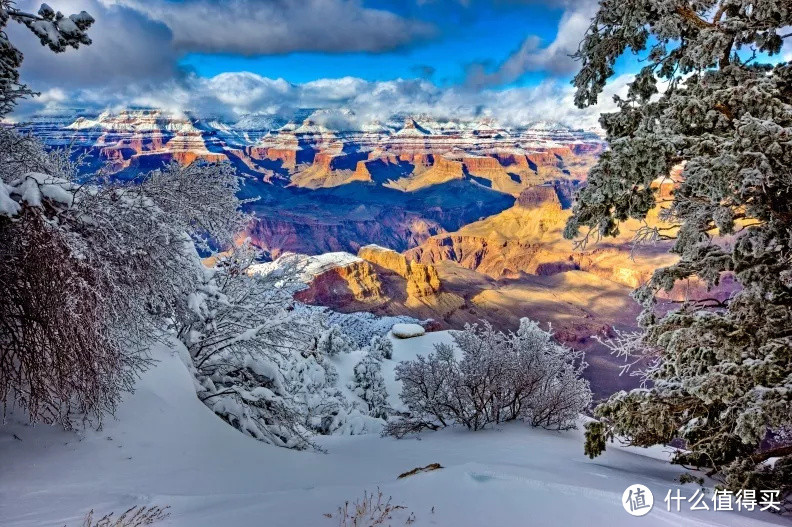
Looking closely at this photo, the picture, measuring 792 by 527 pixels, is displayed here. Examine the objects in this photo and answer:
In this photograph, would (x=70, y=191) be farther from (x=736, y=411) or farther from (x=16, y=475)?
(x=736, y=411)

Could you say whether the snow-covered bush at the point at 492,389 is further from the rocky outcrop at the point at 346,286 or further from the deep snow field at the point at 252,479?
the rocky outcrop at the point at 346,286

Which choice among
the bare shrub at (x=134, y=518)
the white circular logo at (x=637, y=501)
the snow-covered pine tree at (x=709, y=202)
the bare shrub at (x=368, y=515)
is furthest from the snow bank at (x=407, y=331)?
the bare shrub at (x=134, y=518)

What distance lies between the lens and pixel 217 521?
4.28 meters

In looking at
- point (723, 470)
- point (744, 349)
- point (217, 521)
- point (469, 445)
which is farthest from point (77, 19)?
point (469, 445)

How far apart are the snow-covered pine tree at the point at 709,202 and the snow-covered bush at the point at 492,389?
5731 millimetres

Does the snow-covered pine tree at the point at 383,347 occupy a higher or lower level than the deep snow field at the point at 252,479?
lower

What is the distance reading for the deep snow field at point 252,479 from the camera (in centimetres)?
432

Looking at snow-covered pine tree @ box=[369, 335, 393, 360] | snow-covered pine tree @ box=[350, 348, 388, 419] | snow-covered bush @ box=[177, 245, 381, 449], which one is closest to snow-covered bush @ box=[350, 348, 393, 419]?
snow-covered pine tree @ box=[350, 348, 388, 419]

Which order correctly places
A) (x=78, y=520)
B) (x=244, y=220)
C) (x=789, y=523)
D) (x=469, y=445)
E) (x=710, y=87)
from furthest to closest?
(x=469, y=445)
(x=244, y=220)
(x=789, y=523)
(x=710, y=87)
(x=78, y=520)

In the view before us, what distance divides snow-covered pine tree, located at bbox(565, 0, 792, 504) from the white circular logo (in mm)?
710

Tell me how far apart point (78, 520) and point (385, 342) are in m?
29.4

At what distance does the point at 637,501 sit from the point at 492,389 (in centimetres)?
729

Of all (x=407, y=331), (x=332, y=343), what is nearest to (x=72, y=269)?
(x=332, y=343)

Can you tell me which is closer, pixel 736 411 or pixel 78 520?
pixel 78 520
